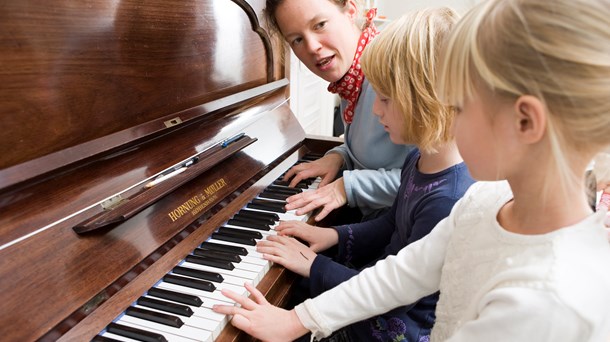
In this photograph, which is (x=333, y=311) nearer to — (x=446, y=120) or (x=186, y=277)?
(x=186, y=277)

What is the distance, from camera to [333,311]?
0.81 meters

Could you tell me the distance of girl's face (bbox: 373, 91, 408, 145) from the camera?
89 cm

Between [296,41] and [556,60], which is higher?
[296,41]

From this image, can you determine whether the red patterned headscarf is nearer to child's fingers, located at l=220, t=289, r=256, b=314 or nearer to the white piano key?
child's fingers, located at l=220, t=289, r=256, b=314

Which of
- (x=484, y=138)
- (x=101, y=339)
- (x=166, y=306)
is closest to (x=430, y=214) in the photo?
(x=484, y=138)

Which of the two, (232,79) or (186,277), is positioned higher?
(232,79)

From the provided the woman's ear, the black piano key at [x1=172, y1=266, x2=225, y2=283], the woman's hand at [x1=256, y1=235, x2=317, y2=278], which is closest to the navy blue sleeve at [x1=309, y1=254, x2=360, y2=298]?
the woman's hand at [x1=256, y1=235, x2=317, y2=278]

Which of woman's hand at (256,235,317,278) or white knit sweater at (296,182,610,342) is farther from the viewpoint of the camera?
woman's hand at (256,235,317,278)

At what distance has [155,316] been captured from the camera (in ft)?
2.25

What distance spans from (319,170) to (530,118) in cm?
86

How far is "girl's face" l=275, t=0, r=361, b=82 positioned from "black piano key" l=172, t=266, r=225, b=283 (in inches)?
29.3

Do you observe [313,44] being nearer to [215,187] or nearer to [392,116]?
[392,116]

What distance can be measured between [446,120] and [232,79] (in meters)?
0.63

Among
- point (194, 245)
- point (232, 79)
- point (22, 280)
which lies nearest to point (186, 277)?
point (194, 245)
